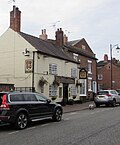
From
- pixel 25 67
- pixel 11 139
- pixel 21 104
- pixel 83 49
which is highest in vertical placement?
pixel 83 49

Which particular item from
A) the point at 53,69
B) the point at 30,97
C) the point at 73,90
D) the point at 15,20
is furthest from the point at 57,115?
the point at 73,90

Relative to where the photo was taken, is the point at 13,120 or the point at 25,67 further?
the point at 25,67

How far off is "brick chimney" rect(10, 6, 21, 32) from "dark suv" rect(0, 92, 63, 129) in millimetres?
14291

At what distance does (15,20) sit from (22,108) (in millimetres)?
16086

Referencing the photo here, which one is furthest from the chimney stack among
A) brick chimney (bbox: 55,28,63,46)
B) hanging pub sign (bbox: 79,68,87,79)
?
hanging pub sign (bbox: 79,68,87,79)

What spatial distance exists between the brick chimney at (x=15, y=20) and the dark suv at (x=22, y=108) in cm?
1429

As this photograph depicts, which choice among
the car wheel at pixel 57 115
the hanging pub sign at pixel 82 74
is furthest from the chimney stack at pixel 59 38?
the car wheel at pixel 57 115

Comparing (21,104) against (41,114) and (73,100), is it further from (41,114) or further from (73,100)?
(73,100)

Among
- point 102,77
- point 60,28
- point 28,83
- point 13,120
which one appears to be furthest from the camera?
point 102,77

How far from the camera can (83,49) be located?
125 feet

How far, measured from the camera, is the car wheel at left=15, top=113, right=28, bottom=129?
12.2 meters

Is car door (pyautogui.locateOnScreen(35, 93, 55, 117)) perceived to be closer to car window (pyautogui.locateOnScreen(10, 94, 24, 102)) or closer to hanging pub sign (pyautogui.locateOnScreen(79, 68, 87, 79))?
car window (pyautogui.locateOnScreen(10, 94, 24, 102))

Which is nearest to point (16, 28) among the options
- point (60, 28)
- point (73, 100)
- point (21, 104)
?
point (60, 28)

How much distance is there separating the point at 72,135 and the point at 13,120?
312 centimetres
